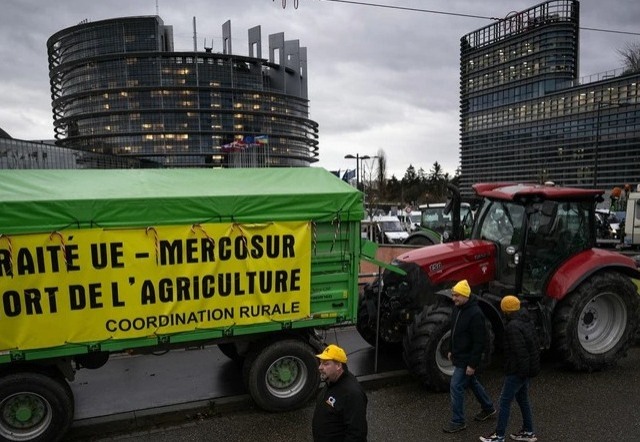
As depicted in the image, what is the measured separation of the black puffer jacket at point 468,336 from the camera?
4820 mm

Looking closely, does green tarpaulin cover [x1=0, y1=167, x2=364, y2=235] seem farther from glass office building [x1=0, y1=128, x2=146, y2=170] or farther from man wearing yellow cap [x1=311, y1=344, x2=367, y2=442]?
glass office building [x1=0, y1=128, x2=146, y2=170]

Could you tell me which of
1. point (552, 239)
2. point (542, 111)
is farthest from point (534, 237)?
point (542, 111)

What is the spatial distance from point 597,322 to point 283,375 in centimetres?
507

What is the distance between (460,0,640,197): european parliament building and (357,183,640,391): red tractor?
58711 millimetres

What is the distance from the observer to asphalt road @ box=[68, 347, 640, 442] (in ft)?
16.5

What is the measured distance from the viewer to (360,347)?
7684mm

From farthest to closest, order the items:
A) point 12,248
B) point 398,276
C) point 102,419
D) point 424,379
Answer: point 398,276
point 424,379
point 102,419
point 12,248

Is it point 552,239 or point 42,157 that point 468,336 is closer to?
point 552,239

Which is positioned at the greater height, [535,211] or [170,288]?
[535,211]

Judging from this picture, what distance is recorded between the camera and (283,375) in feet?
18.5

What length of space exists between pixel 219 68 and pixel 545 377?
425 ft

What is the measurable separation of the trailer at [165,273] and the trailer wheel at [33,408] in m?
0.01

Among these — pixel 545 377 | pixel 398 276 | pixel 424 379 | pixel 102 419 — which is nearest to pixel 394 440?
pixel 424 379

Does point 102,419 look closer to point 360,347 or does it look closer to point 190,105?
point 360,347
